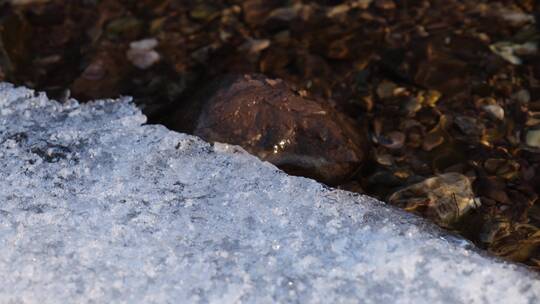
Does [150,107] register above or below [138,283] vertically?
below

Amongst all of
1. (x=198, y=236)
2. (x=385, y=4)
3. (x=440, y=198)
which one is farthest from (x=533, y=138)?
(x=198, y=236)

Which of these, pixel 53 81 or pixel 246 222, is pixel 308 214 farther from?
pixel 53 81

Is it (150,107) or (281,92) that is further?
(150,107)

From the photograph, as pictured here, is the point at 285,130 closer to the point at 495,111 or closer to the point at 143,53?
the point at 495,111

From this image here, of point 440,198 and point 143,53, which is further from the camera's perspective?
point 143,53

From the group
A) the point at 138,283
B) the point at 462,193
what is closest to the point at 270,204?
the point at 138,283

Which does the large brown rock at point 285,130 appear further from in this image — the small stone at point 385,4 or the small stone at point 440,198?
the small stone at point 385,4

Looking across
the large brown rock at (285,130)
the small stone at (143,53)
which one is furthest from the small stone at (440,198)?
the small stone at (143,53)

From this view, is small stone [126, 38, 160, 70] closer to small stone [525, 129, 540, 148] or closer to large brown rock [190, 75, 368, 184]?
large brown rock [190, 75, 368, 184]

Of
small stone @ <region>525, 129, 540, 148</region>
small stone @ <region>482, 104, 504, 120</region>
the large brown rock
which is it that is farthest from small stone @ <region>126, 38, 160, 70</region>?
small stone @ <region>525, 129, 540, 148</region>
